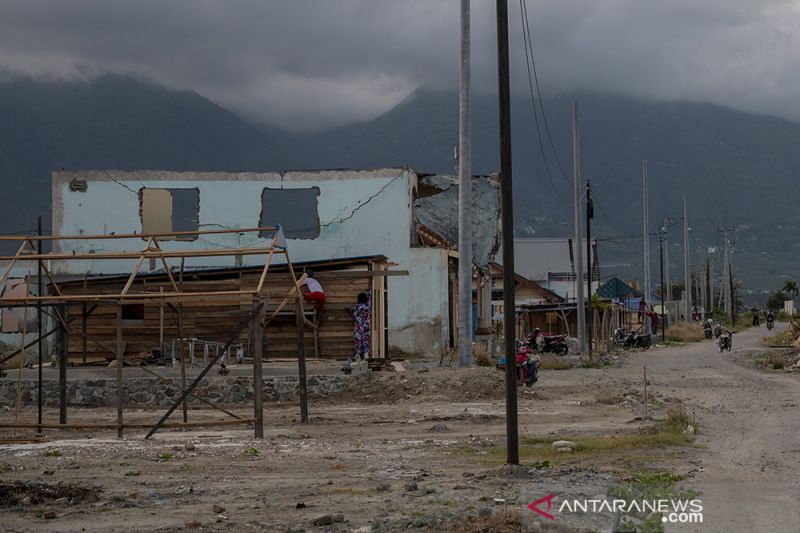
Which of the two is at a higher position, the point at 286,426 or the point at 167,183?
the point at 167,183

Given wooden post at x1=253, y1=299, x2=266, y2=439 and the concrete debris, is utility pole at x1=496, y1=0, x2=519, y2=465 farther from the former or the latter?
wooden post at x1=253, y1=299, x2=266, y2=439

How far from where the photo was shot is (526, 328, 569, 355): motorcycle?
43594mm

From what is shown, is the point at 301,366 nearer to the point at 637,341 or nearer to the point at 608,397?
the point at 608,397

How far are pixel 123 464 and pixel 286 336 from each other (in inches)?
640

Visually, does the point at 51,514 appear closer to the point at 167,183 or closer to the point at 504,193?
the point at 504,193

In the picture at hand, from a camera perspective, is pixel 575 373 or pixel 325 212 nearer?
pixel 575 373

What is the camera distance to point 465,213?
93.5ft

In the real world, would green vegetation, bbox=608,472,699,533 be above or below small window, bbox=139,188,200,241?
below

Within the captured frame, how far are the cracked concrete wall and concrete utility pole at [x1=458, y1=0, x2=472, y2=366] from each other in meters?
10.4

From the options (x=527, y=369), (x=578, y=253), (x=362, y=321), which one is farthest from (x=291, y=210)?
(x=527, y=369)

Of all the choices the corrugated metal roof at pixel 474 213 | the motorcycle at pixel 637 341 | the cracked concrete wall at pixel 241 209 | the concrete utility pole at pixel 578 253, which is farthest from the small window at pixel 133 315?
the motorcycle at pixel 637 341

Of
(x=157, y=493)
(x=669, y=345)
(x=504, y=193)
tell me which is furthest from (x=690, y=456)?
(x=669, y=345)

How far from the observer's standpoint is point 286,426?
791 inches

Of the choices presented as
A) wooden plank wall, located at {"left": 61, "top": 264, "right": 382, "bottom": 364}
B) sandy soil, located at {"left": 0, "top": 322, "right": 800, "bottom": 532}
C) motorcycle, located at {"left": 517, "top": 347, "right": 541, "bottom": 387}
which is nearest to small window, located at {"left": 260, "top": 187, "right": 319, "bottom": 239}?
wooden plank wall, located at {"left": 61, "top": 264, "right": 382, "bottom": 364}
